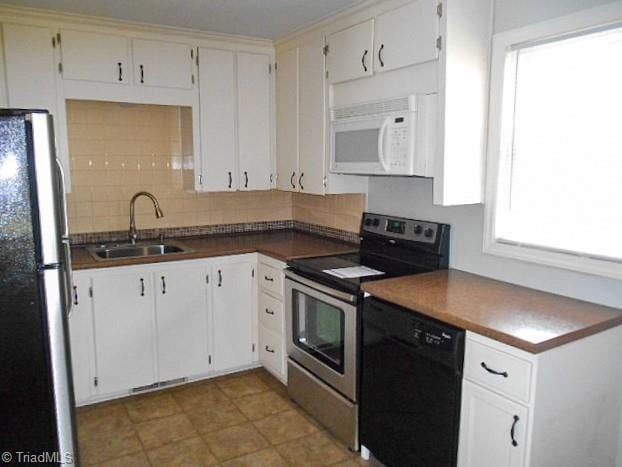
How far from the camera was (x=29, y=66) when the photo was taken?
290 centimetres

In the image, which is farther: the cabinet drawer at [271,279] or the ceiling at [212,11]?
the cabinet drawer at [271,279]

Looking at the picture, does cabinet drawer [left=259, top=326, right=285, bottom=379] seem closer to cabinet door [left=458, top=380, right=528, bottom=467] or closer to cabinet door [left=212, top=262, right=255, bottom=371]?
cabinet door [left=212, top=262, right=255, bottom=371]

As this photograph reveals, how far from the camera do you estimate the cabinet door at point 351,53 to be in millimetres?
2697

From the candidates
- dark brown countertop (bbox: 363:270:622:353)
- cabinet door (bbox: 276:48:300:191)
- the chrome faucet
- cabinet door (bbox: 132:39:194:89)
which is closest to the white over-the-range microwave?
dark brown countertop (bbox: 363:270:622:353)

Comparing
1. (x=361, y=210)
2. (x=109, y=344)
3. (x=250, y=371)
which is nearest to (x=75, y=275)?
(x=109, y=344)

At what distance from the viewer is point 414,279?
2445 millimetres

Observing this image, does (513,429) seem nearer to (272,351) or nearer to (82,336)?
(272,351)

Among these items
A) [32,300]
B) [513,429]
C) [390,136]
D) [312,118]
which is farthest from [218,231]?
[513,429]

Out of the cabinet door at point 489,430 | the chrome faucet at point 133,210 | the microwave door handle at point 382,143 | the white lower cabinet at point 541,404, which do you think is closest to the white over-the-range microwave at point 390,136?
the microwave door handle at point 382,143

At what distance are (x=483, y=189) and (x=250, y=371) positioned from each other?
2.05 metres

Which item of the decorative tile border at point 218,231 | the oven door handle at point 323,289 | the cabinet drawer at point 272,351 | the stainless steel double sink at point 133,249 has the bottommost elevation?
the cabinet drawer at point 272,351

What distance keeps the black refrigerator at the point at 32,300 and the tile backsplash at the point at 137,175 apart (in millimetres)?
1962

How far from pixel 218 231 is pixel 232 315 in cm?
80

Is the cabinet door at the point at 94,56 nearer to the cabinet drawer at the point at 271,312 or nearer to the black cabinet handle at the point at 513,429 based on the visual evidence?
the cabinet drawer at the point at 271,312
